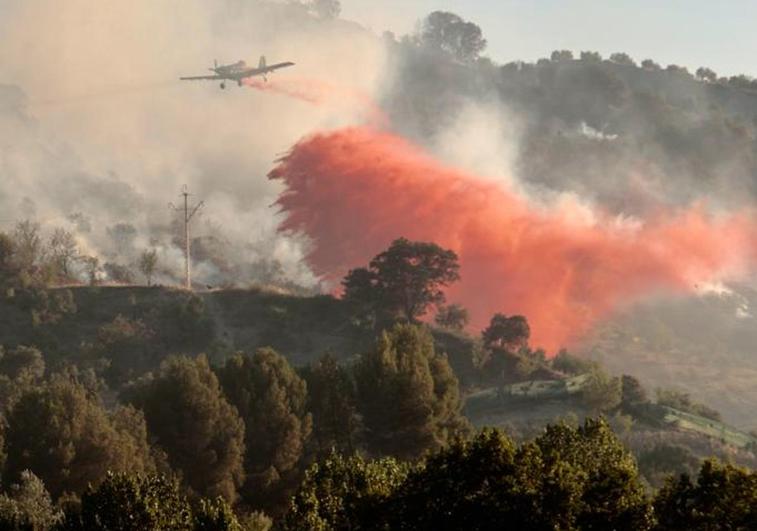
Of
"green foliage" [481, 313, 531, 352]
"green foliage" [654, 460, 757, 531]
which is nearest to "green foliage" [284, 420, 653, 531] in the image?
"green foliage" [654, 460, 757, 531]

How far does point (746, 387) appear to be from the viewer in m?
136

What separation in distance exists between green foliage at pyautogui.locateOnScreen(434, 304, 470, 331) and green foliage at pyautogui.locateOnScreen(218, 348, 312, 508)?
5533 centimetres

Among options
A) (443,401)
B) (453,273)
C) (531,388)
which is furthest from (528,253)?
(443,401)

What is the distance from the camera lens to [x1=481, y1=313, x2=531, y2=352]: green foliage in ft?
367

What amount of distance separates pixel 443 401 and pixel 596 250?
97196mm

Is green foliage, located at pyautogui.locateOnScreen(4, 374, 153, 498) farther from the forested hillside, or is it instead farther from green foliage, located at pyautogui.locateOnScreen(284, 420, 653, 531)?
green foliage, located at pyautogui.locateOnScreen(284, 420, 653, 531)

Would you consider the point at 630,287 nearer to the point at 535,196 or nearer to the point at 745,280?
the point at 745,280

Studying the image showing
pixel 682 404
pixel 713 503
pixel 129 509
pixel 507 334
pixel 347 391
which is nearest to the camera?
pixel 713 503

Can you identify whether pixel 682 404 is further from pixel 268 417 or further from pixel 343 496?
pixel 343 496

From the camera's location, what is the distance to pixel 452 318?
401 feet

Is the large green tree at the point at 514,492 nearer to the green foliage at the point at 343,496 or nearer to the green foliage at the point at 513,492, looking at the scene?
the green foliage at the point at 513,492

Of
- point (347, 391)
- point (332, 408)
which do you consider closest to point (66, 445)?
point (332, 408)

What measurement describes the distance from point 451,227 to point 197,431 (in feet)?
288

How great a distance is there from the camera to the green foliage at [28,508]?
39.6 meters
